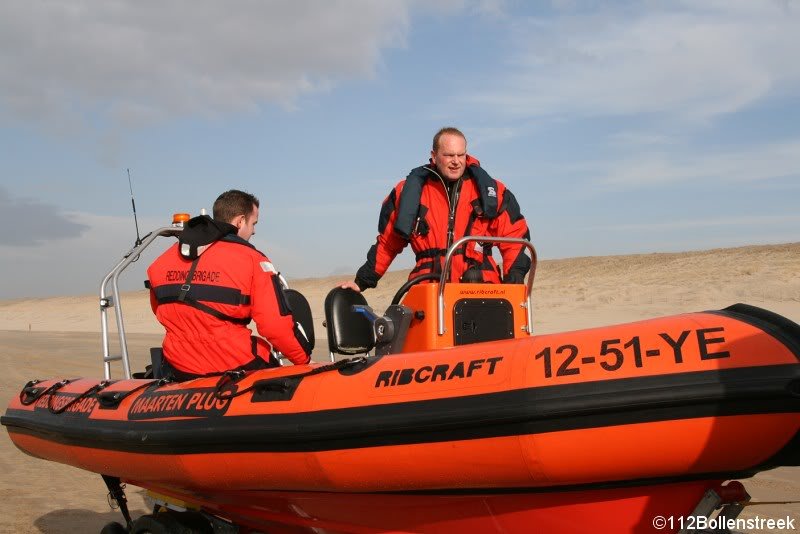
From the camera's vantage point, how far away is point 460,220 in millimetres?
4523

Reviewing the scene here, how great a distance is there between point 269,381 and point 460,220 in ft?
4.90

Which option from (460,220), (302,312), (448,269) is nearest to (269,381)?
(302,312)

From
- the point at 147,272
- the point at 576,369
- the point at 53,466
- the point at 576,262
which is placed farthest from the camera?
the point at 576,262

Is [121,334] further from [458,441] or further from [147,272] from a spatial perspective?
[458,441]

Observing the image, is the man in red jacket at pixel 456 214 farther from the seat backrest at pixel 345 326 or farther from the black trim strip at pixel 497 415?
the black trim strip at pixel 497 415

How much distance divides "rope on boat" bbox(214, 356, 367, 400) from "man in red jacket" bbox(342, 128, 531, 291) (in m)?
0.99

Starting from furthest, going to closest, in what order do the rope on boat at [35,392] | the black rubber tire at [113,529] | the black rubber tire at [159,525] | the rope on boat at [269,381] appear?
the rope on boat at [35,392], the black rubber tire at [113,529], the black rubber tire at [159,525], the rope on boat at [269,381]

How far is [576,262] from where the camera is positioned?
33.9m

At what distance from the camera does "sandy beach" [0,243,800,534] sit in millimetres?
5160

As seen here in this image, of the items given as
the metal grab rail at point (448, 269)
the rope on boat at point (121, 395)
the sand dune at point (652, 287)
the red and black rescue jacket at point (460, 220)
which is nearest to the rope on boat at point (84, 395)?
the rope on boat at point (121, 395)

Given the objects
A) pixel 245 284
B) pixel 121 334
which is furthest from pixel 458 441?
pixel 121 334

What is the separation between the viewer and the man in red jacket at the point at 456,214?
14.6ft

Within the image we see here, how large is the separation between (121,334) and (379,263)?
1439 millimetres

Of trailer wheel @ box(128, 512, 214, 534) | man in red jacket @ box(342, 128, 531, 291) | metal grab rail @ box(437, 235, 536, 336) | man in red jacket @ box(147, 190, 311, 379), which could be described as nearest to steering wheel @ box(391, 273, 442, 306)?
man in red jacket @ box(342, 128, 531, 291)
